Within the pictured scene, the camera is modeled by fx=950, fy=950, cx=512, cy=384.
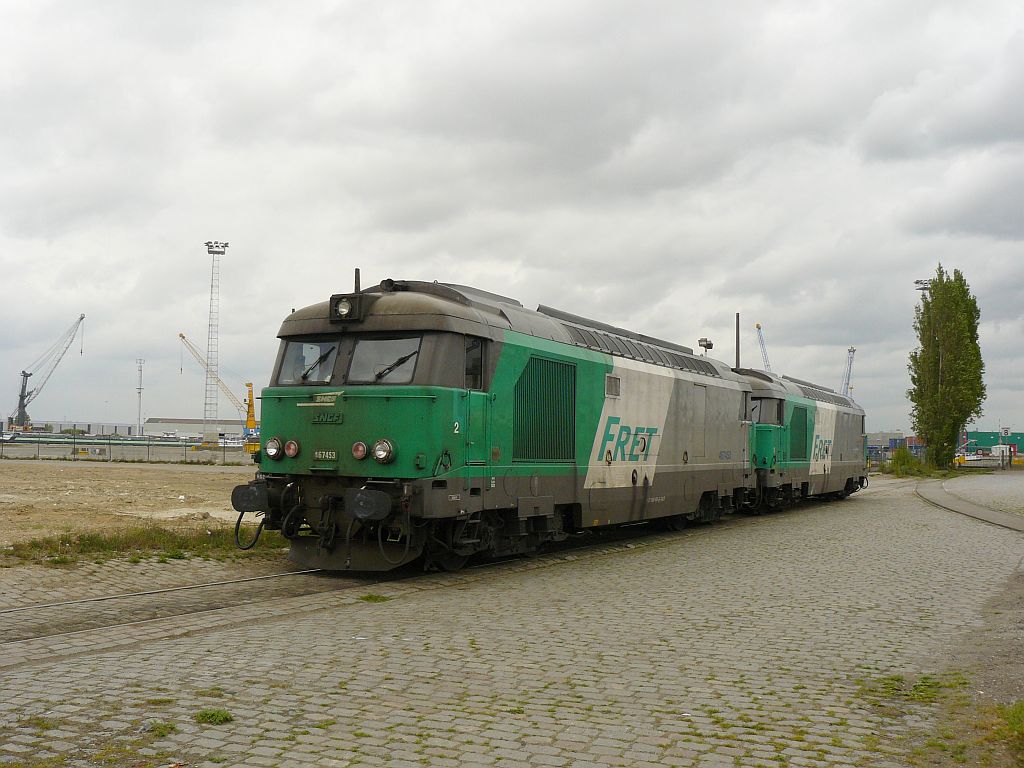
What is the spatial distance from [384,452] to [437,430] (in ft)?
2.36

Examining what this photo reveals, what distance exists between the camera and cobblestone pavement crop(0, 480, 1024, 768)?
553cm

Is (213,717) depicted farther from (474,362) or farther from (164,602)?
(474,362)

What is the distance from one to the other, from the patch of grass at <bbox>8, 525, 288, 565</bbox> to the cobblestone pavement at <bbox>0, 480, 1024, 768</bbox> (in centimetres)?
412

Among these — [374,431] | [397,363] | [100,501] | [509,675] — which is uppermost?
[397,363]

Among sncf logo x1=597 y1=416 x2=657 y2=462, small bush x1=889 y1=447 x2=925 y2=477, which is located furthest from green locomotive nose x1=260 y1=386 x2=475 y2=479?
small bush x1=889 y1=447 x2=925 y2=477

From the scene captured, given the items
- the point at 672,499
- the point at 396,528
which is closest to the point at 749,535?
the point at 672,499

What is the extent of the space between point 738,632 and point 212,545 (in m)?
9.12

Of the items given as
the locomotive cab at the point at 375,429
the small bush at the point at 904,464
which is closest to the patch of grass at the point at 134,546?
the locomotive cab at the point at 375,429

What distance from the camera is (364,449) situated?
12086 millimetres

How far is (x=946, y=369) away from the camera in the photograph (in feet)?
232

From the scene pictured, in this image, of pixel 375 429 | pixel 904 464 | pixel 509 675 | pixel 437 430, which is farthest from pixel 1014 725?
pixel 904 464

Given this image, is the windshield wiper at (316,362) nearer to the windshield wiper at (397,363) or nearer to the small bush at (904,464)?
the windshield wiper at (397,363)

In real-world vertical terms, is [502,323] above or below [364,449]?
above

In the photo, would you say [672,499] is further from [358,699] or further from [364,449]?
[358,699]
